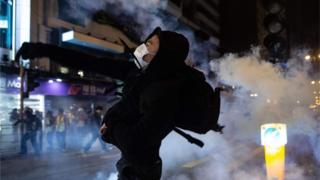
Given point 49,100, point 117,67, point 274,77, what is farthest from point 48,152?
point 117,67

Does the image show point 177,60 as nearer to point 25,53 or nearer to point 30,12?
point 25,53

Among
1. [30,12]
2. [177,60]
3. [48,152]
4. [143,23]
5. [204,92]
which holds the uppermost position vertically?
[30,12]

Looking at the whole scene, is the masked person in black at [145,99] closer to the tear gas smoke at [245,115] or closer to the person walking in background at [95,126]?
the tear gas smoke at [245,115]

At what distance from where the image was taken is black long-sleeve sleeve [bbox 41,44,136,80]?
235cm

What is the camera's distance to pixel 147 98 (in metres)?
2.18

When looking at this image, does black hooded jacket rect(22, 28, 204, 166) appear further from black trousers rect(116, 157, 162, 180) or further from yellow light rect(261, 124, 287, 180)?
yellow light rect(261, 124, 287, 180)

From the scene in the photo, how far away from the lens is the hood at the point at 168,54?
2.30 meters

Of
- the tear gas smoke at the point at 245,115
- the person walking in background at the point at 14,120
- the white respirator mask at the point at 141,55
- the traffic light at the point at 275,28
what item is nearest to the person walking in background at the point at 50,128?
the person walking in background at the point at 14,120

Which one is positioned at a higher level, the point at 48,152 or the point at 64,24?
the point at 64,24

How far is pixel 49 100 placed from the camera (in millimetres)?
21141

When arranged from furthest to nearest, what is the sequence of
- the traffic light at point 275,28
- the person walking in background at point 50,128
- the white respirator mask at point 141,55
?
the person walking in background at point 50,128, the traffic light at point 275,28, the white respirator mask at point 141,55

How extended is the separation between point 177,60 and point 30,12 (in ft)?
59.5

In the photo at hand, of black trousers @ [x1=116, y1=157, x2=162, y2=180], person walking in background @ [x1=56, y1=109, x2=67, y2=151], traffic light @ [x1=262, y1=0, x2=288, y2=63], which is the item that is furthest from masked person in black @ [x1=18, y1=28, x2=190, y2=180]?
person walking in background @ [x1=56, y1=109, x2=67, y2=151]

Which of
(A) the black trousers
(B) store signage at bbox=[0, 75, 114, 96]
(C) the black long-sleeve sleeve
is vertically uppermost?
(B) store signage at bbox=[0, 75, 114, 96]
